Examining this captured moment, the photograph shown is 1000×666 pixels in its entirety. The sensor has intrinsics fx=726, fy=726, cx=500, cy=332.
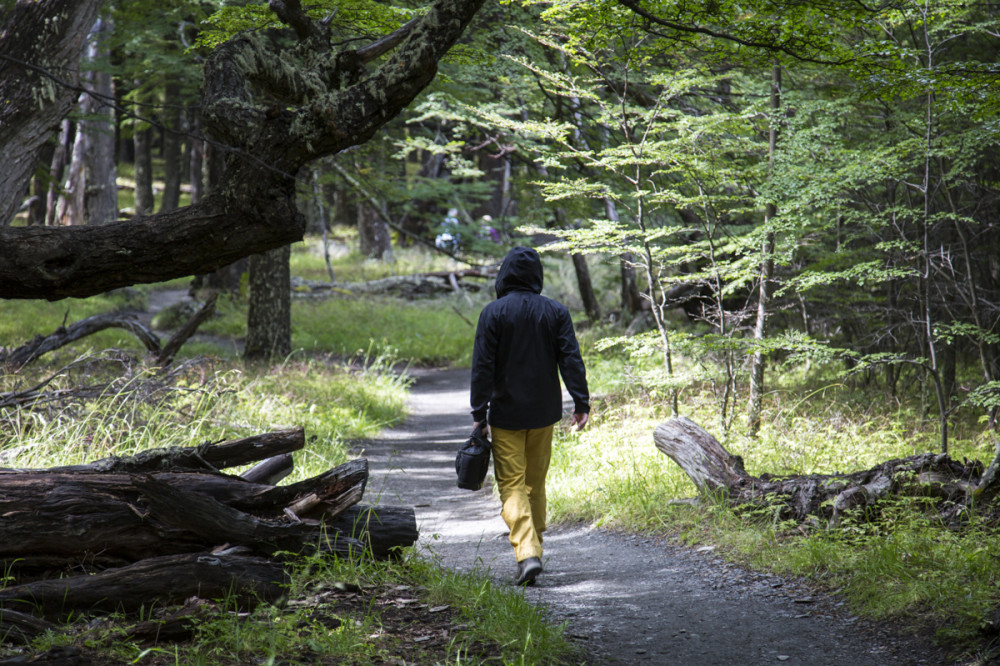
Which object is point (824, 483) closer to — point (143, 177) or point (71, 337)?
point (71, 337)

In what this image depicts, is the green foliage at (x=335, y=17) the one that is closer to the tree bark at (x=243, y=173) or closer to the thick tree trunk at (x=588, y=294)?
the tree bark at (x=243, y=173)

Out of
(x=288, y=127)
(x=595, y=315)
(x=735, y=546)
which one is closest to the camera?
(x=288, y=127)

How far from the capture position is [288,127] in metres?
3.41

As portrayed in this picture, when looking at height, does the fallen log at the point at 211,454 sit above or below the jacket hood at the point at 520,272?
below

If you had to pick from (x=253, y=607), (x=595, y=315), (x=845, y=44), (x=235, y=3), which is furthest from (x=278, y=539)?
(x=595, y=315)

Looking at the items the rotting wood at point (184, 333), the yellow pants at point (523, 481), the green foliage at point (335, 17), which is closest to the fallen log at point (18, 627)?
the yellow pants at point (523, 481)

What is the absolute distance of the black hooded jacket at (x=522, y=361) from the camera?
16.5 ft

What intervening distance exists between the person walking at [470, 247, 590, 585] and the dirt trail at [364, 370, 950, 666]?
540 millimetres

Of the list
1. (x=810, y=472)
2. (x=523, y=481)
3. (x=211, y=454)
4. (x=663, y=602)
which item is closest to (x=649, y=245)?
(x=810, y=472)

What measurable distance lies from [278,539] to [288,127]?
2.29m

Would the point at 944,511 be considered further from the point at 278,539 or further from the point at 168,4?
the point at 168,4

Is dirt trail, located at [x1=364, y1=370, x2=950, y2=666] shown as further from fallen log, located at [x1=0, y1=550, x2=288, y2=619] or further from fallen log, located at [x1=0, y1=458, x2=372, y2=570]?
fallen log, located at [x1=0, y1=550, x2=288, y2=619]

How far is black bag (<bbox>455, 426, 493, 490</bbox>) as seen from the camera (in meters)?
5.00

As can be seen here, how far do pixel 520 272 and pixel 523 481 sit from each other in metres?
1.50
